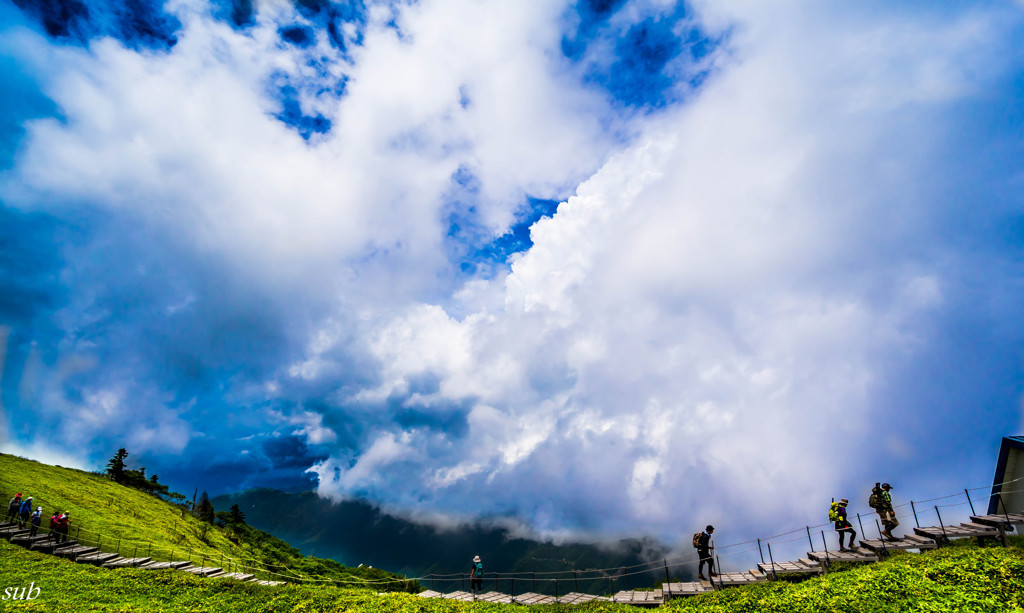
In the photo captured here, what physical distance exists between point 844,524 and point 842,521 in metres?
0.14

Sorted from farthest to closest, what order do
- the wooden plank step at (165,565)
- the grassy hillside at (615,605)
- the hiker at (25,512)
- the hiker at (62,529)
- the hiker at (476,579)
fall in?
the hiker at (25,512) < the hiker at (62,529) < the wooden plank step at (165,565) < the hiker at (476,579) < the grassy hillside at (615,605)

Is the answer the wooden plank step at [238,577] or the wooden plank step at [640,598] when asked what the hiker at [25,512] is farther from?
the wooden plank step at [640,598]

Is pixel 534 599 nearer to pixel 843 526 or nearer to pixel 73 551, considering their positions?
pixel 843 526

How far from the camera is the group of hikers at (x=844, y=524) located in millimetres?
22062

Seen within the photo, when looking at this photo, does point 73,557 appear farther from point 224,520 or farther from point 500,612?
point 224,520

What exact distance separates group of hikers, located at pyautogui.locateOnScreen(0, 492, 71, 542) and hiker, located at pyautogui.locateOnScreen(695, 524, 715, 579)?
41.5 metres

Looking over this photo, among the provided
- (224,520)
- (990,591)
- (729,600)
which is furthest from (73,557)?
(224,520)

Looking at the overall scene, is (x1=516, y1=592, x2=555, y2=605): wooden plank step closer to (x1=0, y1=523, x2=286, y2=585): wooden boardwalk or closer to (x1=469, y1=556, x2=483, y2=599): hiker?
(x1=469, y1=556, x2=483, y2=599): hiker

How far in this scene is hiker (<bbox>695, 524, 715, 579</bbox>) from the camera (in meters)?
21.8

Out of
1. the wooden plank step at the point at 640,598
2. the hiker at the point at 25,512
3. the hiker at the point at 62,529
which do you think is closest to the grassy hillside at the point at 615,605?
the wooden plank step at the point at 640,598

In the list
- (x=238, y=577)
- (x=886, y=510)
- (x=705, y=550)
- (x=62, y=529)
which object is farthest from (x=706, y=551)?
(x=62, y=529)

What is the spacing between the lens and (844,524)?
893 inches

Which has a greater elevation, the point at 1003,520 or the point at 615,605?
the point at 1003,520

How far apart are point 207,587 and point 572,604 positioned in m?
19.7
